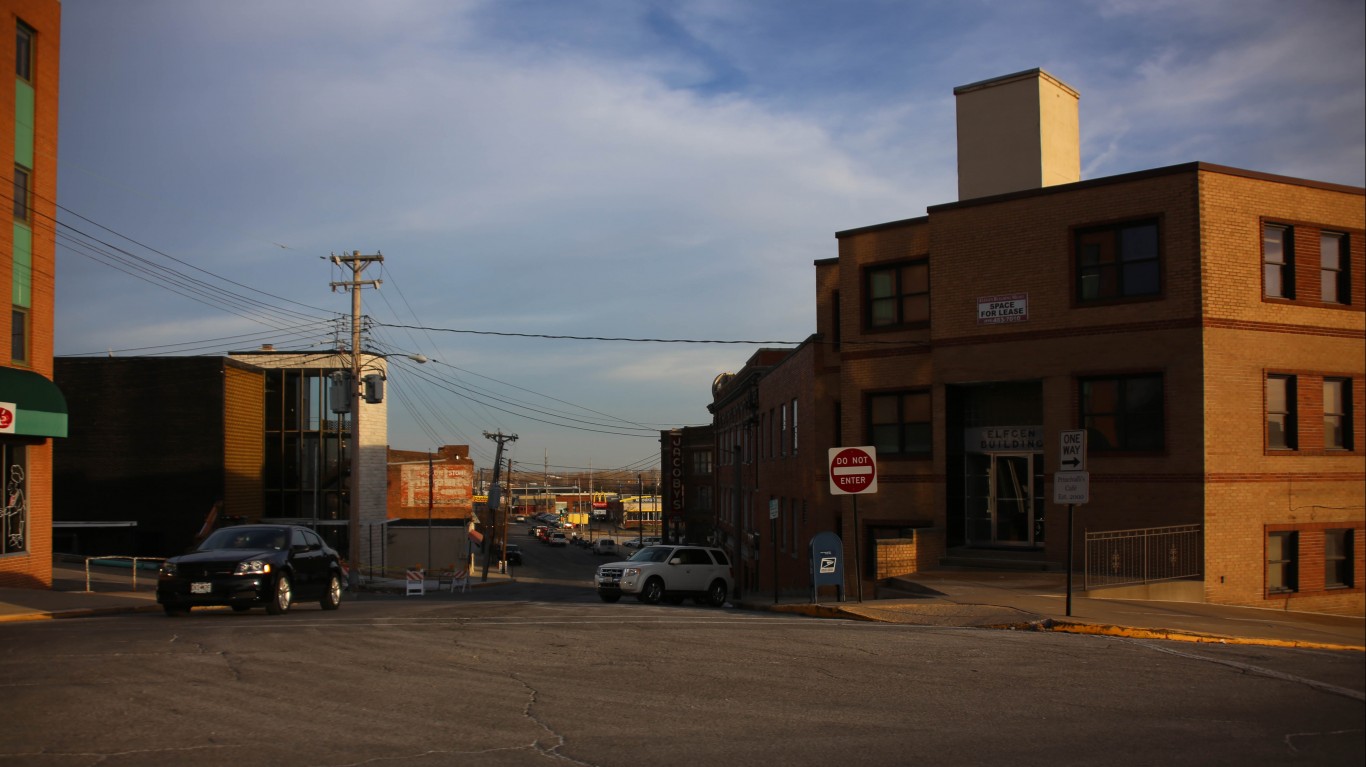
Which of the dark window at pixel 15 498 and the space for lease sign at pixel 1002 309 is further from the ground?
the space for lease sign at pixel 1002 309

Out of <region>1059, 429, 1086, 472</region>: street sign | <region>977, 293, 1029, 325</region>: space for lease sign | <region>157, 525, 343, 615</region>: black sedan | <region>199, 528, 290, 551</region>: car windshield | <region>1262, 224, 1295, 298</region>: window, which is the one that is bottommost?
<region>157, 525, 343, 615</region>: black sedan

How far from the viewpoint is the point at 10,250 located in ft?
79.9

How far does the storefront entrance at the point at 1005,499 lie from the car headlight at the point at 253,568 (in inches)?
676

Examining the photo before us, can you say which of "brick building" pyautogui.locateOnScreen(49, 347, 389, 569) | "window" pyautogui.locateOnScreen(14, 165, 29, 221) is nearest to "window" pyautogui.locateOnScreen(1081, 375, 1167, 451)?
"window" pyautogui.locateOnScreen(14, 165, 29, 221)

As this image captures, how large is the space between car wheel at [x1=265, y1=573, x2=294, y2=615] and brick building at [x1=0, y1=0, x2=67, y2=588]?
33.7ft

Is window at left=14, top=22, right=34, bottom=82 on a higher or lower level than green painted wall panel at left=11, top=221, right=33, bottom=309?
higher

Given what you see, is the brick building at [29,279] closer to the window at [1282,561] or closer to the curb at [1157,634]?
the curb at [1157,634]

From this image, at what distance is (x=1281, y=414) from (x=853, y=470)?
35.8ft

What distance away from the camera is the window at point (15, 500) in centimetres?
2422

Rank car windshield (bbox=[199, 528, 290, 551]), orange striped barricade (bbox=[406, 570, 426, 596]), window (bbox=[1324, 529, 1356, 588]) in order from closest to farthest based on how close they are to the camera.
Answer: car windshield (bbox=[199, 528, 290, 551])
window (bbox=[1324, 529, 1356, 588])
orange striped barricade (bbox=[406, 570, 426, 596])

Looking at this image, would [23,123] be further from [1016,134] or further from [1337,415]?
[1337,415]

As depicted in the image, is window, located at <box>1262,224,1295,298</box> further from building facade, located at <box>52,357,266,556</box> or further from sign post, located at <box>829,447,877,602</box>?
building facade, located at <box>52,357,266,556</box>

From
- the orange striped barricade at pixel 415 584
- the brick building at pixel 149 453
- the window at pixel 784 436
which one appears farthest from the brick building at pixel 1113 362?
the brick building at pixel 149 453

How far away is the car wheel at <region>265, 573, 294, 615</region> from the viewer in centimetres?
1673
